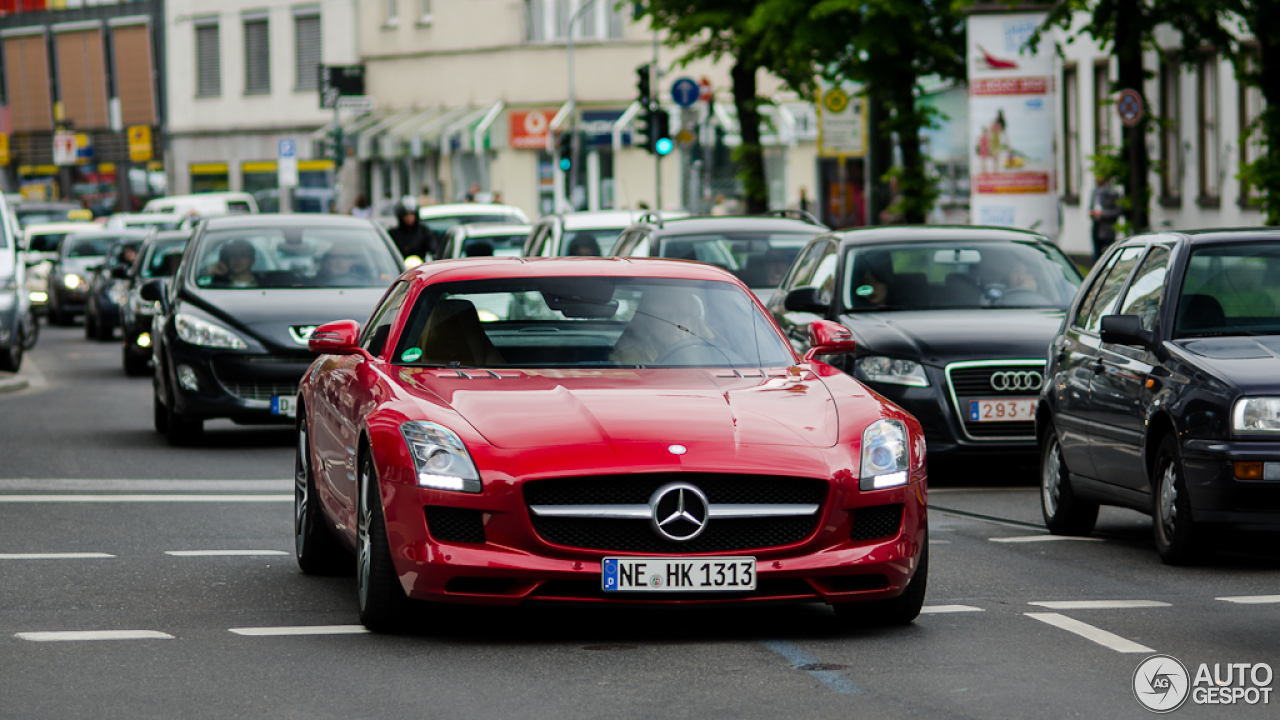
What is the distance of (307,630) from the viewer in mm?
7969

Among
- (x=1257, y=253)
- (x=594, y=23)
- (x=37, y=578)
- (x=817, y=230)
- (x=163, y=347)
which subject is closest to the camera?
(x=37, y=578)

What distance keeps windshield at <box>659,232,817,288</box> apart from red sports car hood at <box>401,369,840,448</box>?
9643 mm

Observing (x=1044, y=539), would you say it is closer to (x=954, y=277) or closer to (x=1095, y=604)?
(x=1095, y=604)

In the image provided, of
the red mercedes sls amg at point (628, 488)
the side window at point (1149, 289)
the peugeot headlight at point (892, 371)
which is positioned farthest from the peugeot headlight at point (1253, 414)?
the peugeot headlight at point (892, 371)

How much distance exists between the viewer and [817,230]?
1886 cm

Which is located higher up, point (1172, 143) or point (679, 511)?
point (1172, 143)

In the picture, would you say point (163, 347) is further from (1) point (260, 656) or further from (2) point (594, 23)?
(2) point (594, 23)

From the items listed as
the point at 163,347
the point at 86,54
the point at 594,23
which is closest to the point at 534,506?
the point at 163,347

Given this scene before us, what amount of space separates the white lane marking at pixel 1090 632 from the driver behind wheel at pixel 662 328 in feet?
5.37

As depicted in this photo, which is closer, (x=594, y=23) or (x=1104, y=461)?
(x=1104, y=461)

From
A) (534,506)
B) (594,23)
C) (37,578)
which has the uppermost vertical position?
(594,23)

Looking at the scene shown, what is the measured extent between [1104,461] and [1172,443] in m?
0.78

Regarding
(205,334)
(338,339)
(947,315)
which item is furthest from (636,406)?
(205,334)

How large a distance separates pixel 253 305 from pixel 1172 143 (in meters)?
22.6
